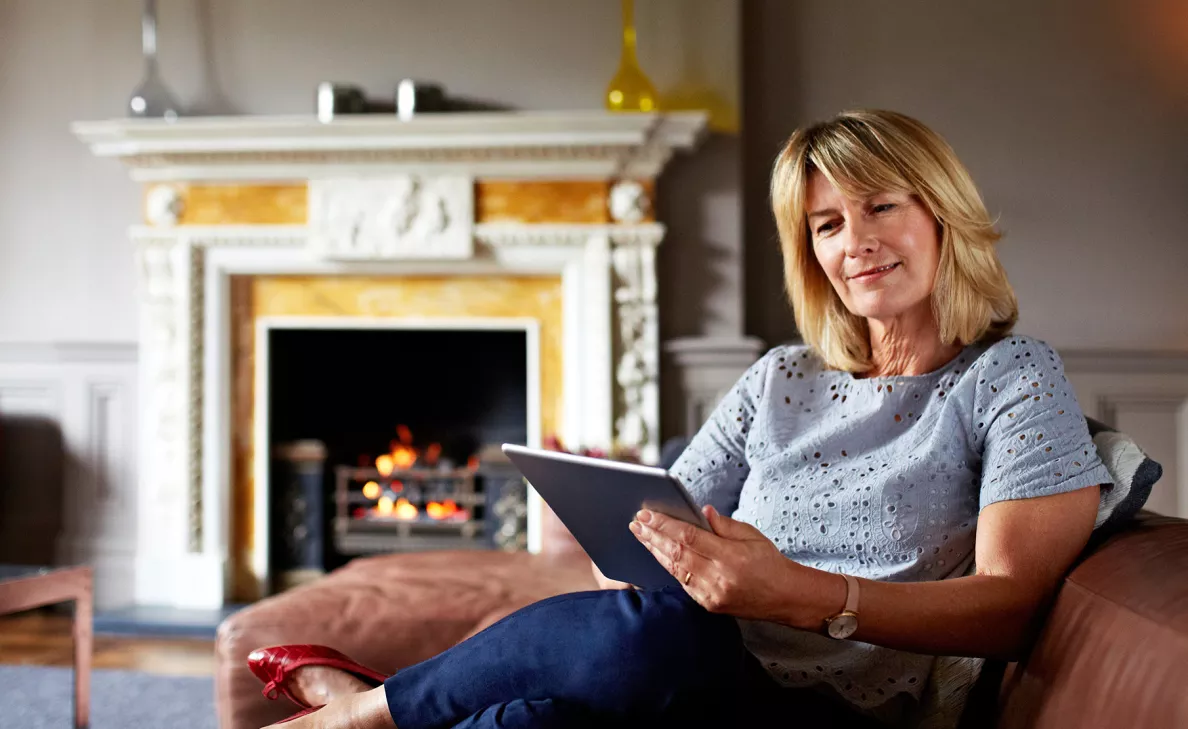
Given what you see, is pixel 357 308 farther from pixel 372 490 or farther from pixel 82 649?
pixel 82 649

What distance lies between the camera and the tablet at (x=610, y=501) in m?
0.86

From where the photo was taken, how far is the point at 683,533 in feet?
2.96

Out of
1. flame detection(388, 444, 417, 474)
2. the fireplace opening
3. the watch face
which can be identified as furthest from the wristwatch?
flame detection(388, 444, 417, 474)

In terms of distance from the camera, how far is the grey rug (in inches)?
88.7

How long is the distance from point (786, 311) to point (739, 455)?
85.5 inches

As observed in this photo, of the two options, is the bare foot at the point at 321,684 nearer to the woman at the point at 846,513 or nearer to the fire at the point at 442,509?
the woman at the point at 846,513

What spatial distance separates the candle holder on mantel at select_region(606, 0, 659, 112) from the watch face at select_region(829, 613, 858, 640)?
2.36 metres

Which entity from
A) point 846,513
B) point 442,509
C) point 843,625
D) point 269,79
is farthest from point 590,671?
point 269,79

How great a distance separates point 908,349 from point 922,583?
328mm

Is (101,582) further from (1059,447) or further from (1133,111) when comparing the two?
(1133,111)

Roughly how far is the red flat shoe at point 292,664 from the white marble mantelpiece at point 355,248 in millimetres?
1871

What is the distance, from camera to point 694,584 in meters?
Answer: 0.91

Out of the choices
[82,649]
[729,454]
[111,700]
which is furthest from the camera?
[111,700]

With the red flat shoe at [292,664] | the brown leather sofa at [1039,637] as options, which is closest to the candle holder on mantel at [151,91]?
the brown leather sofa at [1039,637]
